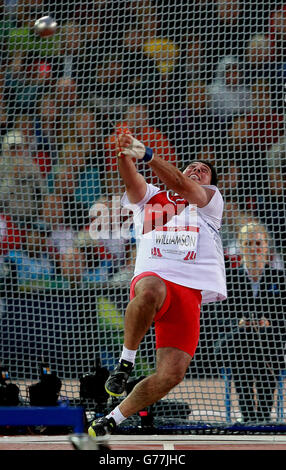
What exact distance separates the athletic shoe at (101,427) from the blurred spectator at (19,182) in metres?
3.34

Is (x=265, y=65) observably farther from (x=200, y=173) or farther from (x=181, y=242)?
(x=181, y=242)

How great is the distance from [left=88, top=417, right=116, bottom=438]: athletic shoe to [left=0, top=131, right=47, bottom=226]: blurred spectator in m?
3.34

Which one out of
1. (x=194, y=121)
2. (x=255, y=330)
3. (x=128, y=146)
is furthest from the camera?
(x=194, y=121)

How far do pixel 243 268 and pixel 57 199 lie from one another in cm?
217

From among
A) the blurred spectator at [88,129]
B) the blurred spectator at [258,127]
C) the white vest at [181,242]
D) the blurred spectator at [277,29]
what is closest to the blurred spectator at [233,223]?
the blurred spectator at [258,127]

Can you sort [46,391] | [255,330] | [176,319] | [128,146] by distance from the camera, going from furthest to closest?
[255,330], [46,391], [176,319], [128,146]

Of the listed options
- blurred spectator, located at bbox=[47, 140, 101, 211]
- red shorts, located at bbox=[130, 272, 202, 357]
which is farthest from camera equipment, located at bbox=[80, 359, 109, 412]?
blurred spectator, located at bbox=[47, 140, 101, 211]

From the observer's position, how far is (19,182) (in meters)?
7.17

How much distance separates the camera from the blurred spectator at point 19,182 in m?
7.05

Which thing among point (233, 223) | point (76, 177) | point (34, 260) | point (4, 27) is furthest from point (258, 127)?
point (4, 27)

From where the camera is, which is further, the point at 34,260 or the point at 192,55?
the point at 192,55

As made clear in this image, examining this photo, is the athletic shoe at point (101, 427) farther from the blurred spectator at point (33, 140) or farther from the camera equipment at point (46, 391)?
the blurred spectator at point (33, 140)

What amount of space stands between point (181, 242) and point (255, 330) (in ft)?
6.91

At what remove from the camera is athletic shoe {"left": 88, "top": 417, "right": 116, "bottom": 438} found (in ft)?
13.3
